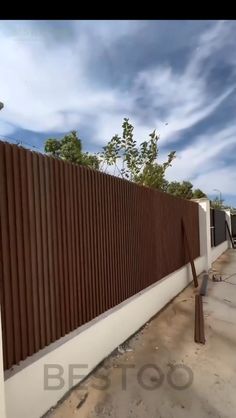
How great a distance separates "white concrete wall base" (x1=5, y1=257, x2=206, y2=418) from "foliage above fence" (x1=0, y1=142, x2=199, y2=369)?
139 millimetres

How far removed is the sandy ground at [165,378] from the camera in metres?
3.28

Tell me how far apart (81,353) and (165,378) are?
1.07 m

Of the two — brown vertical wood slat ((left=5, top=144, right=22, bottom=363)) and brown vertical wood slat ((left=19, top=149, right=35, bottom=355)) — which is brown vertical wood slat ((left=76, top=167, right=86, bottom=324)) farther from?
brown vertical wood slat ((left=5, top=144, right=22, bottom=363))

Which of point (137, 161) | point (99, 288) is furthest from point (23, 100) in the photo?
point (137, 161)

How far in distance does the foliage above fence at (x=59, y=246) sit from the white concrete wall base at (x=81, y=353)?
0.14 metres

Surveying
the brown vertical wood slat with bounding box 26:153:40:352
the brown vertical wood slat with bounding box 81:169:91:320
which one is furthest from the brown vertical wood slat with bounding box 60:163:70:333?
the brown vertical wood slat with bounding box 26:153:40:352

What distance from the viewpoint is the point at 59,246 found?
353 centimetres

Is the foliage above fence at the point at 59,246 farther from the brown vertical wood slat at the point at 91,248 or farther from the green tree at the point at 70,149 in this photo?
the green tree at the point at 70,149

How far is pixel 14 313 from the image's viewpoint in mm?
2820

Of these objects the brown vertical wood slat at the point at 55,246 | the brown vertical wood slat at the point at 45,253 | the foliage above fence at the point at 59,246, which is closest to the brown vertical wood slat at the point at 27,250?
the foliage above fence at the point at 59,246

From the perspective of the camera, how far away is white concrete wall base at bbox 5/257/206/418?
284 cm

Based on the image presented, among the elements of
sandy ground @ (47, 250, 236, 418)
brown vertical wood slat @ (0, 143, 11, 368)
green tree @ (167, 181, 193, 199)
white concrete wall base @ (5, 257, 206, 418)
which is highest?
green tree @ (167, 181, 193, 199)

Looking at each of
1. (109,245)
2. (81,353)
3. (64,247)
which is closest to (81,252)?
(64,247)

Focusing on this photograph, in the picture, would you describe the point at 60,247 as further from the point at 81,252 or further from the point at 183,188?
the point at 183,188
